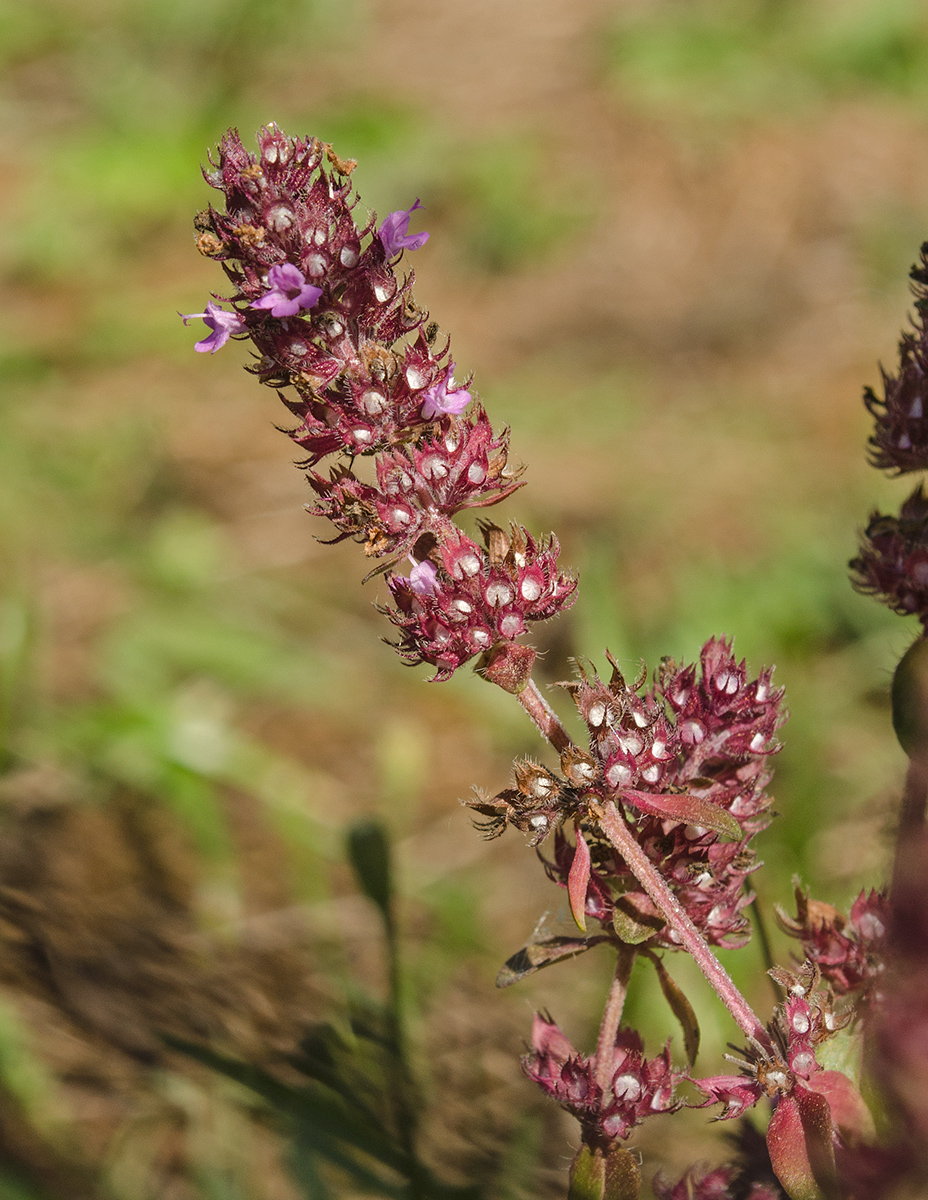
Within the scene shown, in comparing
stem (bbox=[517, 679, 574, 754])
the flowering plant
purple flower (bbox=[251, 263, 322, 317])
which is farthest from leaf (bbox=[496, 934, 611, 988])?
purple flower (bbox=[251, 263, 322, 317])

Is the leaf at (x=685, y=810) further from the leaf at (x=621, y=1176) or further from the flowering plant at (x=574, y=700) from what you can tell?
the leaf at (x=621, y=1176)

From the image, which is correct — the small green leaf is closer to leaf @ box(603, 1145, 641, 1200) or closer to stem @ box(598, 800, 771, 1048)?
stem @ box(598, 800, 771, 1048)

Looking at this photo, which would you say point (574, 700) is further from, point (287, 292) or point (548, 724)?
point (287, 292)

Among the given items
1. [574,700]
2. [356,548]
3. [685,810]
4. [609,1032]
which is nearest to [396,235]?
[574,700]

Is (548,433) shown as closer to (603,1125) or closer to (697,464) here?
(697,464)

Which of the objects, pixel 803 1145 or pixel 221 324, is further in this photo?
pixel 221 324
